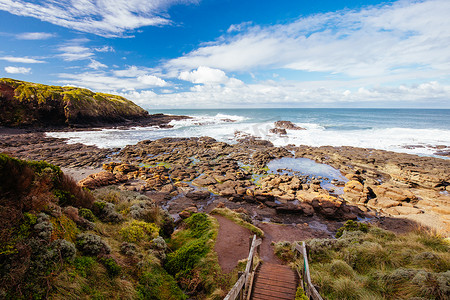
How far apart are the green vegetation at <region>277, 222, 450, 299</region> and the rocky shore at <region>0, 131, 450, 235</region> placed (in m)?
5.07

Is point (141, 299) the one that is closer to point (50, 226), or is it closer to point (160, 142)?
point (50, 226)

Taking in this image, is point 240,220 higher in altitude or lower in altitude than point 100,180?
lower

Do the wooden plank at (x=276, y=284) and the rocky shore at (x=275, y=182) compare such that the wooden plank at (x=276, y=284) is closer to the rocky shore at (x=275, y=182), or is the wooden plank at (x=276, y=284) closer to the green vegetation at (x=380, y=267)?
the green vegetation at (x=380, y=267)

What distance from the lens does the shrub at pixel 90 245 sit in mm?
5363

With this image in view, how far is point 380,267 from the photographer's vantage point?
629 cm

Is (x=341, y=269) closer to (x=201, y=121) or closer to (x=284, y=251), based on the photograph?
(x=284, y=251)

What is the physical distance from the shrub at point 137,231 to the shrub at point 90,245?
1.46 m

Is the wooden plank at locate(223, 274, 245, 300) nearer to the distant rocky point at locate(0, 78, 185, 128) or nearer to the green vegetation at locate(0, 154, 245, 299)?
the green vegetation at locate(0, 154, 245, 299)

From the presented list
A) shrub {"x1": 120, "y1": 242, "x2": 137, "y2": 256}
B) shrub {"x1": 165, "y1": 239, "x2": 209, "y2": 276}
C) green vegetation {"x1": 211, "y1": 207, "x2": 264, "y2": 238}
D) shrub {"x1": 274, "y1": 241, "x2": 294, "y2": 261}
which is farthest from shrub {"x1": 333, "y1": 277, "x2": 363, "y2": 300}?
shrub {"x1": 120, "y1": 242, "x2": 137, "y2": 256}

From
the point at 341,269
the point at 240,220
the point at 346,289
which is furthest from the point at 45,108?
the point at 346,289

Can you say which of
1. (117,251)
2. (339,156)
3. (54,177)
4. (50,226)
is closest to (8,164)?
(54,177)

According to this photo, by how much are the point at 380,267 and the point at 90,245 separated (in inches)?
352

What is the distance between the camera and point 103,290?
464 centimetres

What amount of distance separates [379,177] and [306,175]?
8076 millimetres
